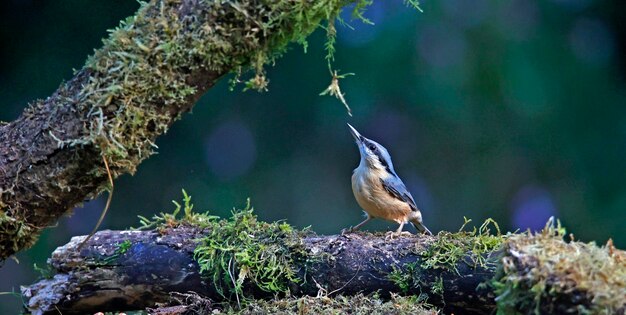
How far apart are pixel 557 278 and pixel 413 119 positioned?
177 inches

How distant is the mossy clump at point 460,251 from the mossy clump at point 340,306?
0.17m

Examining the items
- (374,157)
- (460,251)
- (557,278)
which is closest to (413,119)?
(374,157)

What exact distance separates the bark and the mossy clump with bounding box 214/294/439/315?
7 centimetres

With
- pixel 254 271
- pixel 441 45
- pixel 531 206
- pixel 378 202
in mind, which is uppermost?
pixel 441 45

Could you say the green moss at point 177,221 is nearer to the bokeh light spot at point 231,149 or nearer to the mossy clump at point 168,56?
the mossy clump at point 168,56

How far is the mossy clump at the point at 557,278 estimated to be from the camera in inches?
70.1

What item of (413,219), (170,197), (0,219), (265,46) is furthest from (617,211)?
(0,219)

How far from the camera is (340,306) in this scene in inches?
104

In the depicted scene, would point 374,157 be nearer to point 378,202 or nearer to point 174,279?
point 378,202

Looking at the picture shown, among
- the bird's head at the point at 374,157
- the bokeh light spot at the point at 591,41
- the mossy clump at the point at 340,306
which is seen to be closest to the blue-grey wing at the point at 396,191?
the bird's head at the point at 374,157

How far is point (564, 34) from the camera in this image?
19.7 feet

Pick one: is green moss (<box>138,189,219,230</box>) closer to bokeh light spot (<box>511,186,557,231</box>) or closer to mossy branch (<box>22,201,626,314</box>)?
mossy branch (<box>22,201,626,314</box>)

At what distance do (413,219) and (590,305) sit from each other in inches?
92.3

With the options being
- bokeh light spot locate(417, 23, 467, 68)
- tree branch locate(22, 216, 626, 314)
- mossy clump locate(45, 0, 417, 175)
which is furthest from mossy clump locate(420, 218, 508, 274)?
bokeh light spot locate(417, 23, 467, 68)
